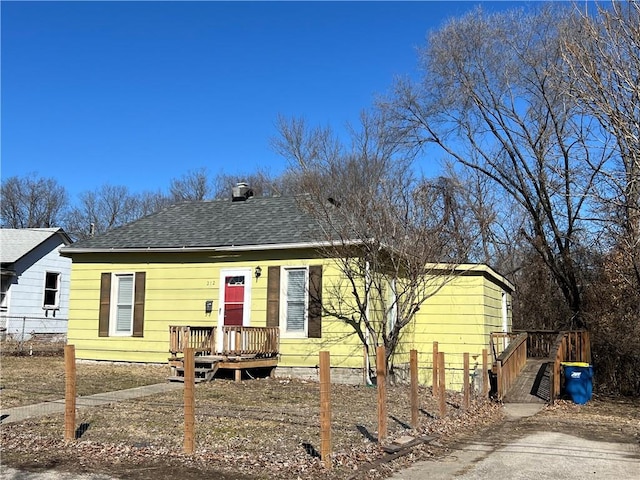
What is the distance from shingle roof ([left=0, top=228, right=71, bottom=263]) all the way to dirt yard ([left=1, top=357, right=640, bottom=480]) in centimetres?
1201

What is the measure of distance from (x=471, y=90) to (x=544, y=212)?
198 inches

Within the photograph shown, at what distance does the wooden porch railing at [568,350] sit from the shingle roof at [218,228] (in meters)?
6.00

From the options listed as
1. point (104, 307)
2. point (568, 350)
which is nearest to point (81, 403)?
point (104, 307)

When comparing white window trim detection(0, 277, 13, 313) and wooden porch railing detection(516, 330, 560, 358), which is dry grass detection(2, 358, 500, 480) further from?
white window trim detection(0, 277, 13, 313)

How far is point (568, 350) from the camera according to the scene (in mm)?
15305

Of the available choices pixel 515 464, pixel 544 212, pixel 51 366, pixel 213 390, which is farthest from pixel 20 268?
pixel 515 464

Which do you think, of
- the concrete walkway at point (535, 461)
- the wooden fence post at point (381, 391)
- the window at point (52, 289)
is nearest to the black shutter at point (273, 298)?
the concrete walkway at point (535, 461)

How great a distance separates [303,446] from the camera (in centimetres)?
718

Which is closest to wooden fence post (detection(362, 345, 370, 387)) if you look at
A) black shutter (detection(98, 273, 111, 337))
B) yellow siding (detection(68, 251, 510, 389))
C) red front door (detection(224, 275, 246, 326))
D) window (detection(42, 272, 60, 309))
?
yellow siding (detection(68, 251, 510, 389))

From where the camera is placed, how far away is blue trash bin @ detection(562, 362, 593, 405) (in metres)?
13.0

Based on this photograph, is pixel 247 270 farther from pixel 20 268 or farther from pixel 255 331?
pixel 20 268

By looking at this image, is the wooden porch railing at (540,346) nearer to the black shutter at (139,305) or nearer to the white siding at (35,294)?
the black shutter at (139,305)

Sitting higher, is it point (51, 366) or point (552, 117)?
point (552, 117)

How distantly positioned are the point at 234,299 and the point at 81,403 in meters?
5.52
